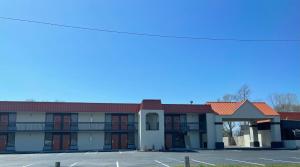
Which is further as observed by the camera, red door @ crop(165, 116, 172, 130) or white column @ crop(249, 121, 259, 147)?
white column @ crop(249, 121, 259, 147)

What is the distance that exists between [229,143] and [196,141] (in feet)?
70.0

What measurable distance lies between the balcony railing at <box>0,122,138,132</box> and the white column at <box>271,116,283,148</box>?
56.3 ft

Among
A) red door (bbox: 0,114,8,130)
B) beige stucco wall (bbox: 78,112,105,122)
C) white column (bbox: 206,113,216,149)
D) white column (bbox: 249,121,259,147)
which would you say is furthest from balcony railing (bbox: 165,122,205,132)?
red door (bbox: 0,114,8,130)

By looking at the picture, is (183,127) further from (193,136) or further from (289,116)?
(289,116)

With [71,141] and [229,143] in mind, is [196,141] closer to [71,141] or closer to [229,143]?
[71,141]

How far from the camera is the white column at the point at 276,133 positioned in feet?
144

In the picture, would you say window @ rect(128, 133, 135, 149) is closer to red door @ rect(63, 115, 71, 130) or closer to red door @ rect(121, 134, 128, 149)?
red door @ rect(121, 134, 128, 149)

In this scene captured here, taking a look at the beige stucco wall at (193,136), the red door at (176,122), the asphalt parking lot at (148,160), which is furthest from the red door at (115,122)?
the asphalt parking lot at (148,160)

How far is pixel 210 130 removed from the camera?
4403 centimetres

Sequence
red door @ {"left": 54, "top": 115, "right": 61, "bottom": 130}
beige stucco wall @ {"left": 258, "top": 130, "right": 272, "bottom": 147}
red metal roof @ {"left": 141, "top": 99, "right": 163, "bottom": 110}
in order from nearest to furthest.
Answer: red metal roof @ {"left": 141, "top": 99, "right": 163, "bottom": 110}
red door @ {"left": 54, "top": 115, "right": 61, "bottom": 130}
beige stucco wall @ {"left": 258, "top": 130, "right": 272, "bottom": 147}

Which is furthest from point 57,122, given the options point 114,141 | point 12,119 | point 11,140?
point 114,141

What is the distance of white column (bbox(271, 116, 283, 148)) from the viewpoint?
4391cm

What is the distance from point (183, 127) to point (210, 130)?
11.4 feet

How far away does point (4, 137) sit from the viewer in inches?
1656
